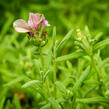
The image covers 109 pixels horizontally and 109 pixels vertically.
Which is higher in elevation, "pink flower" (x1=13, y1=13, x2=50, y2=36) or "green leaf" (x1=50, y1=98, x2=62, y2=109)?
"pink flower" (x1=13, y1=13, x2=50, y2=36)

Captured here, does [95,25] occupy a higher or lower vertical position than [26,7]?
lower

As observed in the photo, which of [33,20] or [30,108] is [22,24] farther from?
[30,108]

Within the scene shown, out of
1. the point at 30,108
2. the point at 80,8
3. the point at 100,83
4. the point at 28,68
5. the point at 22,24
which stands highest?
the point at 80,8

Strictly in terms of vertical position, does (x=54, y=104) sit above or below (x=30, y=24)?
below

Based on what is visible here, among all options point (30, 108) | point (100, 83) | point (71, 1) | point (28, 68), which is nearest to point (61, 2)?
point (71, 1)

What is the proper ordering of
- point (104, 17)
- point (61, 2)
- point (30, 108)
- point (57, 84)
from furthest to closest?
1. point (61, 2)
2. point (104, 17)
3. point (30, 108)
4. point (57, 84)

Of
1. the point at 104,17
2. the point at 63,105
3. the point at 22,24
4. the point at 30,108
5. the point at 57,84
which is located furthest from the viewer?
the point at 104,17

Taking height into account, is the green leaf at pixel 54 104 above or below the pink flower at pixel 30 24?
below

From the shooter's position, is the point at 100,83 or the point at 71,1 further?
the point at 71,1
